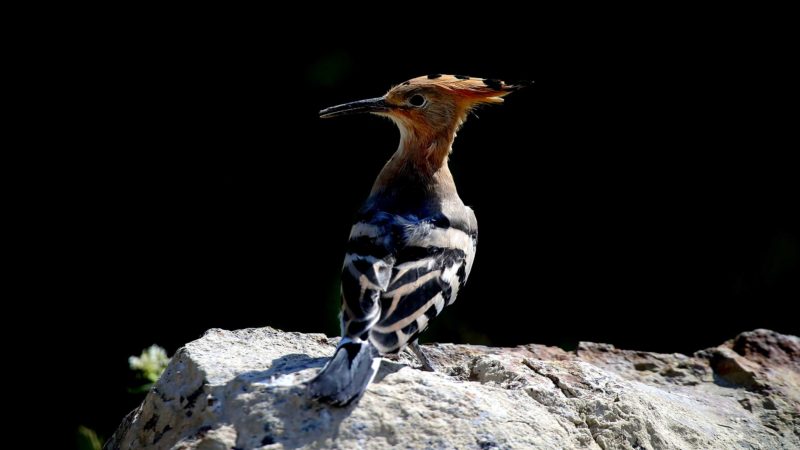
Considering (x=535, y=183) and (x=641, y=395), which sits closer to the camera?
(x=641, y=395)

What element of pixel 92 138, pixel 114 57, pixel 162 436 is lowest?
pixel 162 436

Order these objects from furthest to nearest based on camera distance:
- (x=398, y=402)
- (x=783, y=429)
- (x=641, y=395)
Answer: (x=783, y=429) < (x=641, y=395) < (x=398, y=402)

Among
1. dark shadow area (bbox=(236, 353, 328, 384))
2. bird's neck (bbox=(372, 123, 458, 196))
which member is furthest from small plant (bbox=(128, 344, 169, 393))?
bird's neck (bbox=(372, 123, 458, 196))

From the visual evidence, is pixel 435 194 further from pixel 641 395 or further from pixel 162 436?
pixel 162 436

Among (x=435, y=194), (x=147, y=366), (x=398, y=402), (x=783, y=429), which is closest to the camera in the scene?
(x=398, y=402)

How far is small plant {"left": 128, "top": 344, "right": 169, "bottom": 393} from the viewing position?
11.4 feet

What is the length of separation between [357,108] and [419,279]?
978 millimetres

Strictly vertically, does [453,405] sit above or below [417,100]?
below

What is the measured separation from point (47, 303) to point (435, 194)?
7.51 ft

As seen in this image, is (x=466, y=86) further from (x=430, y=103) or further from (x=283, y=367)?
(x=283, y=367)

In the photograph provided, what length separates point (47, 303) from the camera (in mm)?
5047

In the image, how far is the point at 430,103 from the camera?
3.94 meters

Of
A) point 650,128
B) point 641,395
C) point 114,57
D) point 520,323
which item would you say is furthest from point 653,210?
point 114,57

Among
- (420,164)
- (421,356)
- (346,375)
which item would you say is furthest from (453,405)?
(420,164)
